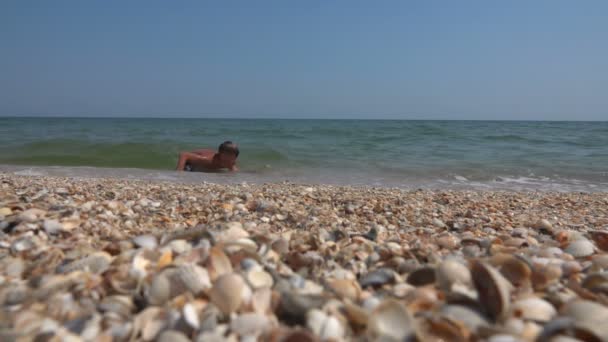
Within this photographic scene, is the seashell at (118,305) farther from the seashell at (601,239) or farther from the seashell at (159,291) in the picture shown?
the seashell at (601,239)

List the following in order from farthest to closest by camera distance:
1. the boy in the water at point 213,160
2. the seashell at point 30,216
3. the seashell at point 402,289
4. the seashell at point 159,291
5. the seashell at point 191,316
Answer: the boy in the water at point 213,160, the seashell at point 30,216, the seashell at point 402,289, the seashell at point 159,291, the seashell at point 191,316

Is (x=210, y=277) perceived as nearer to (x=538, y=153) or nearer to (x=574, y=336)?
(x=574, y=336)

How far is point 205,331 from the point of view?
42.2 inches

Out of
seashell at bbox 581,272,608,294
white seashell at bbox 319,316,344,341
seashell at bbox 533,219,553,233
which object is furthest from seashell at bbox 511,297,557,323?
seashell at bbox 533,219,553,233

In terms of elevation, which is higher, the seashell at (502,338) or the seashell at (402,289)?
the seashell at (502,338)

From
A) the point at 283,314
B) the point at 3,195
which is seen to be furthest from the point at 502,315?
the point at 3,195

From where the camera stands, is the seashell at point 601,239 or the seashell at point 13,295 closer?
the seashell at point 13,295

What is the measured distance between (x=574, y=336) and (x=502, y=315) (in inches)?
7.0

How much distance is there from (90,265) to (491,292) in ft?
4.72

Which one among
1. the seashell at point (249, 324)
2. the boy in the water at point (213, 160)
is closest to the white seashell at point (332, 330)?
the seashell at point (249, 324)

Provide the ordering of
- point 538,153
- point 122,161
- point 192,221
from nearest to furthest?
1. point 192,221
2. point 122,161
3. point 538,153

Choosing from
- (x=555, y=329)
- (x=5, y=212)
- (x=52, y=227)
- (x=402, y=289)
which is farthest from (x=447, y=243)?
(x=5, y=212)

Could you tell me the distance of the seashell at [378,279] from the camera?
4.87ft

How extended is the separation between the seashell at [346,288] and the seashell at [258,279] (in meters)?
0.22
